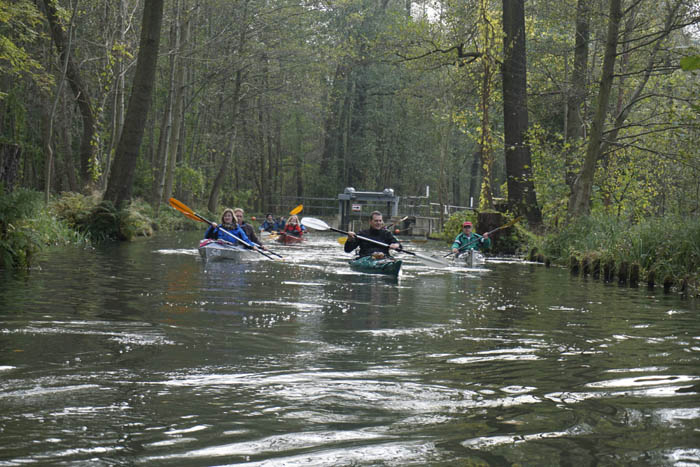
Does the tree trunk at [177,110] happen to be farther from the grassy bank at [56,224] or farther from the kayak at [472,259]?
the kayak at [472,259]

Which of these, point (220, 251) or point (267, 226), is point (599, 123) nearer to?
point (220, 251)

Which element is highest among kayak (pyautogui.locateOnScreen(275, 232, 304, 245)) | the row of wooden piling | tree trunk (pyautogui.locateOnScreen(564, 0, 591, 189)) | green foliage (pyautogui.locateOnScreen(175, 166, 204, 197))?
tree trunk (pyautogui.locateOnScreen(564, 0, 591, 189))

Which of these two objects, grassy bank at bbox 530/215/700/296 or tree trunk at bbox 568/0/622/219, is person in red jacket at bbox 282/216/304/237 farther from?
grassy bank at bbox 530/215/700/296

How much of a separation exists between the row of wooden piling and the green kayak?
12.2 ft

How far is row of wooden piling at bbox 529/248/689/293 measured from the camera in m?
12.2

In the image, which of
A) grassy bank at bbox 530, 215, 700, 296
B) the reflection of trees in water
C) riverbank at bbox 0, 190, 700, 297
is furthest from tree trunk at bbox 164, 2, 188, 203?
the reflection of trees in water

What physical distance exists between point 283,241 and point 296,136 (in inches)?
1153

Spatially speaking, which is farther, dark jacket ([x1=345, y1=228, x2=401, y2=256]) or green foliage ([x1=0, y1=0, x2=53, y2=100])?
green foliage ([x1=0, y1=0, x2=53, y2=100])

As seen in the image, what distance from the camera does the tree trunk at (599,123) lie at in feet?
53.4

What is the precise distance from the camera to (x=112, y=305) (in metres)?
8.72

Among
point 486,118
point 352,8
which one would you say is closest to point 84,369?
point 486,118

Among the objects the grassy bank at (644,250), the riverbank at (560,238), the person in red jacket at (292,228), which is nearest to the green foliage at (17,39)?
Answer: the riverbank at (560,238)

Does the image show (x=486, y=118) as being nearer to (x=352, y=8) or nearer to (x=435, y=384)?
(x=435, y=384)

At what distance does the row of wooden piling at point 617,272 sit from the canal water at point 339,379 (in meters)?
1.88
